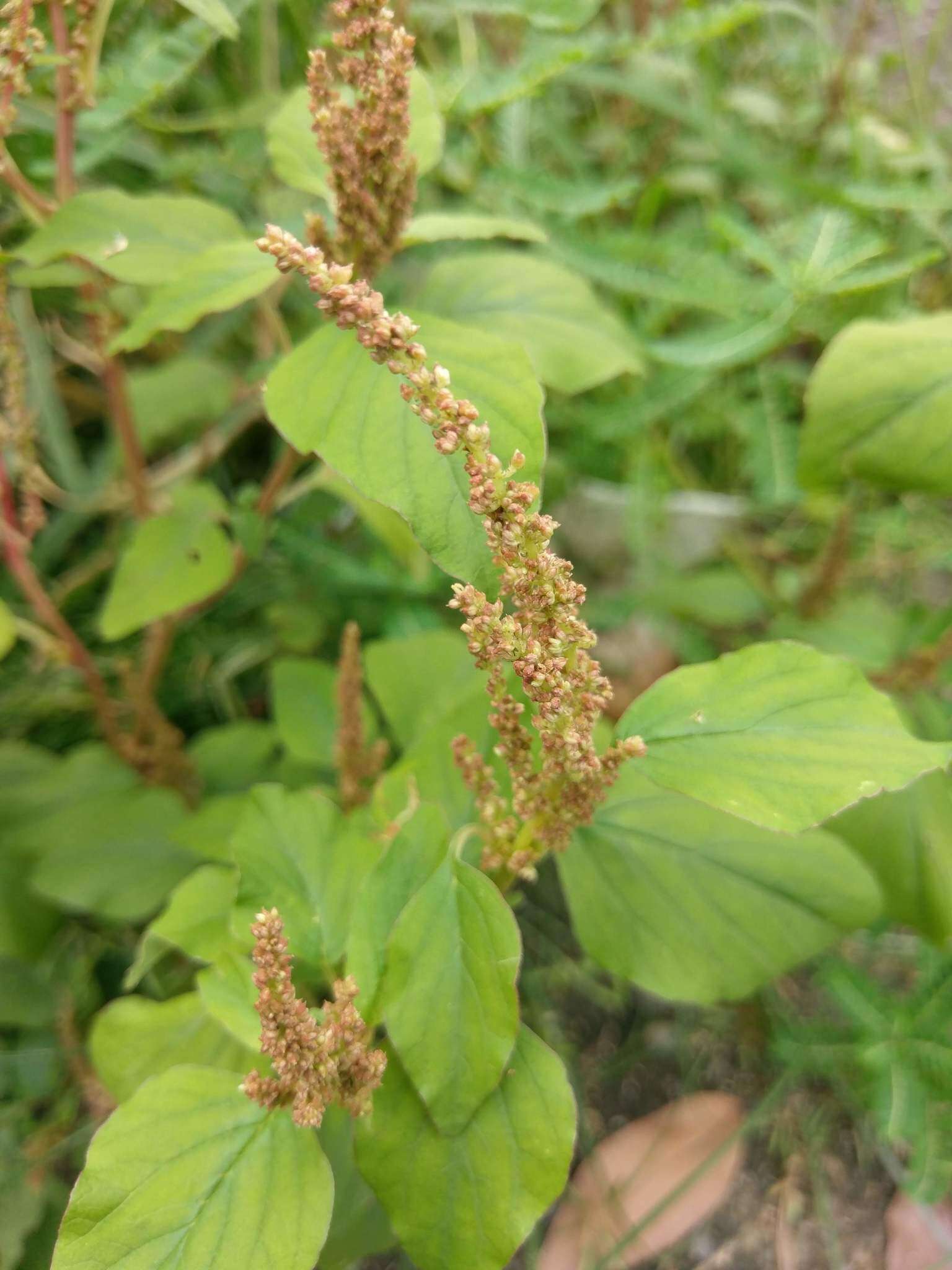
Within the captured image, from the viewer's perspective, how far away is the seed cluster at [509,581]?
0.40 metres

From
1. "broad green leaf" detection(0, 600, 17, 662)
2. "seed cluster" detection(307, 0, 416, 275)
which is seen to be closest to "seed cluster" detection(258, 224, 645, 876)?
"seed cluster" detection(307, 0, 416, 275)

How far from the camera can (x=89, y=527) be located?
123 cm

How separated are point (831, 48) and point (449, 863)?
1274 mm

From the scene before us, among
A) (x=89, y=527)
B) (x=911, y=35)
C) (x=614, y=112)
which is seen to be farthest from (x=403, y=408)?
(x=911, y=35)

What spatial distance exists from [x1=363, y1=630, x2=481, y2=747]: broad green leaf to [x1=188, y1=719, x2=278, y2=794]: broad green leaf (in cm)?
19

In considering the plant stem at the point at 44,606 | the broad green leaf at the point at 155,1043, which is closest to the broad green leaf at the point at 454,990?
the broad green leaf at the point at 155,1043

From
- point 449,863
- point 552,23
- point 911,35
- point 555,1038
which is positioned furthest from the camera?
point 911,35

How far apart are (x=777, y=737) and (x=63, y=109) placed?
0.66 m

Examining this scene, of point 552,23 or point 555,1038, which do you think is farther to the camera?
point 555,1038

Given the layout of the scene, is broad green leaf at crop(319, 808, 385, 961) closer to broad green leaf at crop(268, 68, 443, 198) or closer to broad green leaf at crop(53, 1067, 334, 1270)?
broad green leaf at crop(53, 1067, 334, 1270)

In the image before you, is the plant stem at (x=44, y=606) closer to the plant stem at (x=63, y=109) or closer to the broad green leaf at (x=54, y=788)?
the broad green leaf at (x=54, y=788)

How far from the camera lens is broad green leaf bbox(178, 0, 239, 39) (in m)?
0.60

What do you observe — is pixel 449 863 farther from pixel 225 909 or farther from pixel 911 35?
pixel 911 35

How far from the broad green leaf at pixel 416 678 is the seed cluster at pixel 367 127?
0.37 m
